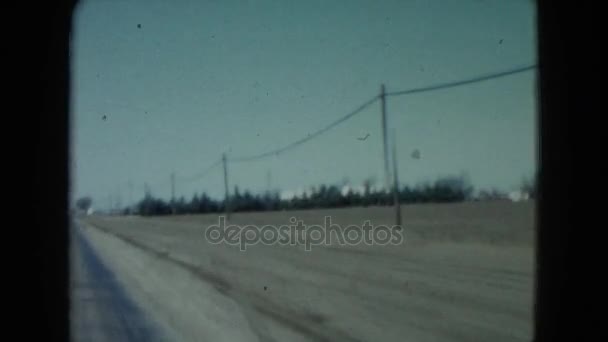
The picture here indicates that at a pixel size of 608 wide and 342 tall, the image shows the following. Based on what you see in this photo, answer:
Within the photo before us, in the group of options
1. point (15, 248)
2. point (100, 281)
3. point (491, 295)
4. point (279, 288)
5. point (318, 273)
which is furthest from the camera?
point (318, 273)

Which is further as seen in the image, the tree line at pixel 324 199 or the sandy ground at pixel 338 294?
the tree line at pixel 324 199

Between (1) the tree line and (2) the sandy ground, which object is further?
(1) the tree line

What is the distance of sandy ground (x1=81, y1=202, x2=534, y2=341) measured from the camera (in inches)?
313

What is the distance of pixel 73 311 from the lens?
346 centimetres

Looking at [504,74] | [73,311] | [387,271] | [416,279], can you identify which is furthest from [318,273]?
[73,311]

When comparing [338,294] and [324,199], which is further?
[324,199]

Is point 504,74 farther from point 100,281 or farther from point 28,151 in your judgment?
point 28,151

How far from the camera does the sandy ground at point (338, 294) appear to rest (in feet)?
26.1

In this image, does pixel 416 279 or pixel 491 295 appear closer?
pixel 491 295

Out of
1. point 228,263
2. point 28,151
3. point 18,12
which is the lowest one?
point 228,263

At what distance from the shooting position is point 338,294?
11.9 metres

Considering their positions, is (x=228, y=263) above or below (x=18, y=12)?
below

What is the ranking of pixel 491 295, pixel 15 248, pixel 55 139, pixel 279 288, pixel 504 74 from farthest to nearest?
pixel 504 74
pixel 279 288
pixel 491 295
pixel 55 139
pixel 15 248

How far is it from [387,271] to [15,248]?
14166 millimetres
